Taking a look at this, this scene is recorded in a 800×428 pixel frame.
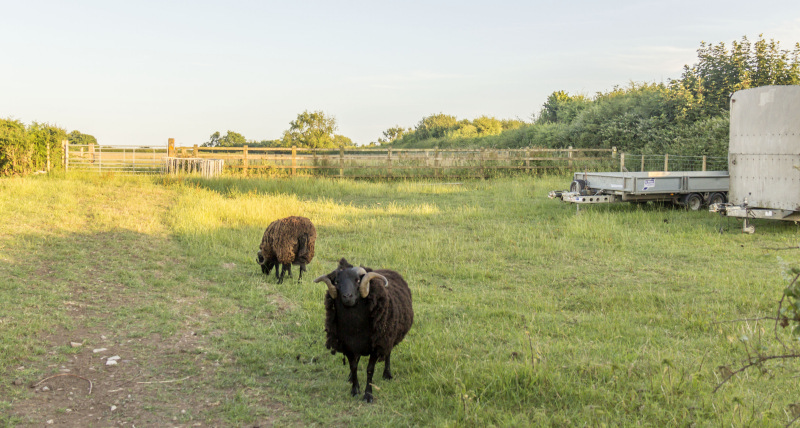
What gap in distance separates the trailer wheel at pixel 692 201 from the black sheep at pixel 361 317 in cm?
1344

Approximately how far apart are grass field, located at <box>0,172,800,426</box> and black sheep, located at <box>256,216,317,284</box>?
49 centimetres

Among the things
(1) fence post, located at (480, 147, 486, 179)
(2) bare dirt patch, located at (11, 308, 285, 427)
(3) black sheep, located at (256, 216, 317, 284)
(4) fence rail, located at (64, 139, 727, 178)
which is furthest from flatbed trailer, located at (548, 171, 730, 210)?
(1) fence post, located at (480, 147, 486, 179)

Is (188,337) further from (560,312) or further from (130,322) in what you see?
(560,312)

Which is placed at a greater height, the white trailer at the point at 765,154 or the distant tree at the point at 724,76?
the distant tree at the point at 724,76

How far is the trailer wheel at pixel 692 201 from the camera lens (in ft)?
52.9

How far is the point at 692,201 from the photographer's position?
1620 cm

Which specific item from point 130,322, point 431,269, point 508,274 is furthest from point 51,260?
point 508,274

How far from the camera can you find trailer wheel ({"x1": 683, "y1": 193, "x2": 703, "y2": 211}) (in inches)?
635

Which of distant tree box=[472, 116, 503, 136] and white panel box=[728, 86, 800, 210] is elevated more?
distant tree box=[472, 116, 503, 136]

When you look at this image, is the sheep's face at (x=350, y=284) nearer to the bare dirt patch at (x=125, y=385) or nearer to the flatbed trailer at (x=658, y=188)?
the bare dirt patch at (x=125, y=385)

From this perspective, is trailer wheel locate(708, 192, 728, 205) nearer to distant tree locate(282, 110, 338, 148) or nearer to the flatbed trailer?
the flatbed trailer

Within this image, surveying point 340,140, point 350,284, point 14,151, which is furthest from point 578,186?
point 340,140

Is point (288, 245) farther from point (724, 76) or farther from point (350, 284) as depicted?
point (724, 76)

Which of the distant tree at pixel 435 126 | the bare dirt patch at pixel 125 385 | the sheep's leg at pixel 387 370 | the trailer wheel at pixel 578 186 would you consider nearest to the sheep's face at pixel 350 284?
the sheep's leg at pixel 387 370
